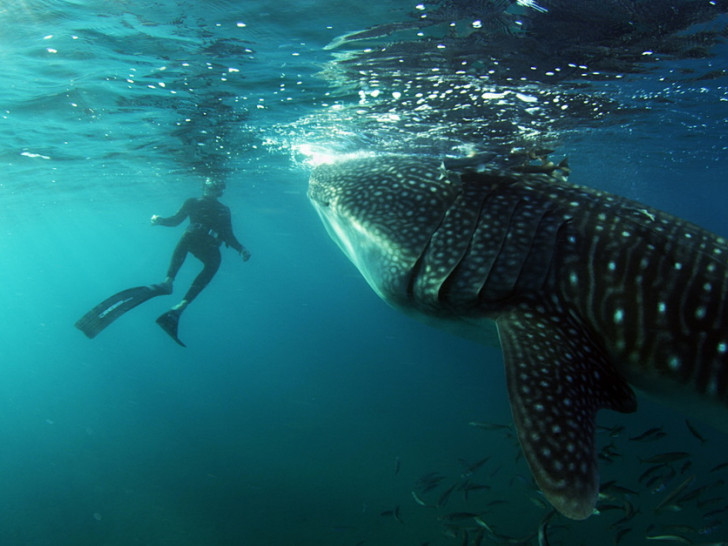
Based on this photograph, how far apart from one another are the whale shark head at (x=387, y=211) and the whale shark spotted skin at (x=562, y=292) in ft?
0.05

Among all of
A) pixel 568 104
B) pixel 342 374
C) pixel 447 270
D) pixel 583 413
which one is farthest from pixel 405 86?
pixel 342 374

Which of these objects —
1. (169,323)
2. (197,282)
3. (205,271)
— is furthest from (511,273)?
(205,271)

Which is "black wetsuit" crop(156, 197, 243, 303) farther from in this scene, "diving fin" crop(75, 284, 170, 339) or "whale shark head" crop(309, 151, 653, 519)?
"whale shark head" crop(309, 151, 653, 519)

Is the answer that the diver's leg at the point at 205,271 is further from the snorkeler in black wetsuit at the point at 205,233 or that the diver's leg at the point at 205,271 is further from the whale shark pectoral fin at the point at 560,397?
the whale shark pectoral fin at the point at 560,397

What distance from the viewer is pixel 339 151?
17.0 m

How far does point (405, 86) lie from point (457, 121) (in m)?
2.76

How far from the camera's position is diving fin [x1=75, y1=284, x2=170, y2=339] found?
9031 mm

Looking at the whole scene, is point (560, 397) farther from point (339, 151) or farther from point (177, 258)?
point (339, 151)

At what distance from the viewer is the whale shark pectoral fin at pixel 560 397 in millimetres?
1878

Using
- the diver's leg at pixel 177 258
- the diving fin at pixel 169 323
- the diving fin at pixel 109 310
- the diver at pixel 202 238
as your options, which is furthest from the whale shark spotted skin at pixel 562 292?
the diver's leg at pixel 177 258

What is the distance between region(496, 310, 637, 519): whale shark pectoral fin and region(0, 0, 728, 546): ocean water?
3670 millimetres

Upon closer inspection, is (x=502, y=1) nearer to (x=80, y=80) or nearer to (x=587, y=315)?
(x=587, y=315)

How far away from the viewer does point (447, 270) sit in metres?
2.86

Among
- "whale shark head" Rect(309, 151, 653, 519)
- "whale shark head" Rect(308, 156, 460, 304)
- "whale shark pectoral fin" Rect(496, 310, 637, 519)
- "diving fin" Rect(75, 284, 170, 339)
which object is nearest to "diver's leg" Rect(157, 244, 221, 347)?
"diving fin" Rect(75, 284, 170, 339)
